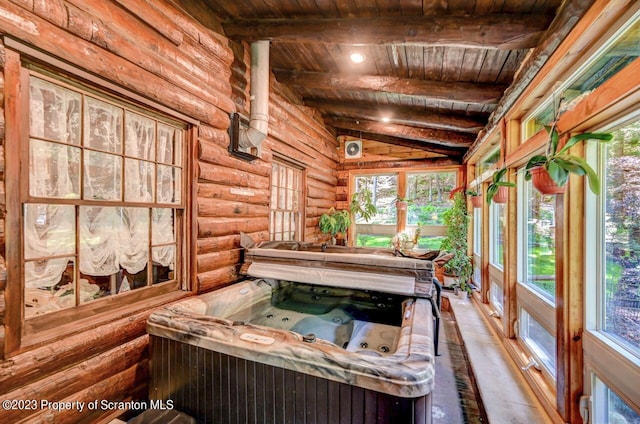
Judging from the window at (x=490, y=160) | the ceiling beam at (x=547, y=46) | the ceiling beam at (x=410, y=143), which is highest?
the ceiling beam at (x=410, y=143)

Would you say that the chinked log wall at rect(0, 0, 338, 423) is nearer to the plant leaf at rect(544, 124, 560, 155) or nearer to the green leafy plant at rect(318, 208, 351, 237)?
the green leafy plant at rect(318, 208, 351, 237)

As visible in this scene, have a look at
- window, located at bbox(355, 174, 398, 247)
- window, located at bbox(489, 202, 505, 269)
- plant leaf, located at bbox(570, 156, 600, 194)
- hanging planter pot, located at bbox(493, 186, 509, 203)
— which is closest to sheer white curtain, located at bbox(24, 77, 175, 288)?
plant leaf, located at bbox(570, 156, 600, 194)

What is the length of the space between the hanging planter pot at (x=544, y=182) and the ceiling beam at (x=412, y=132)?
3.07 m

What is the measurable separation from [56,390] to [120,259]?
0.81 meters

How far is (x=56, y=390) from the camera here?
5.00ft

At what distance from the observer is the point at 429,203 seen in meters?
5.54

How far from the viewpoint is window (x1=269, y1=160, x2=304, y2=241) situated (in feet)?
13.3

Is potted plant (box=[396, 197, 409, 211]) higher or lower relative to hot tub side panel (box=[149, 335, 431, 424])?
higher

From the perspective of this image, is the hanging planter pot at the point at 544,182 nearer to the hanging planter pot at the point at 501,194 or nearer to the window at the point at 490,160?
the hanging planter pot at the point at 501,194

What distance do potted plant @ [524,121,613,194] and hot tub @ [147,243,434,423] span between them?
1.13 meters

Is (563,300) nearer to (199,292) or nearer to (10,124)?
(199,292)

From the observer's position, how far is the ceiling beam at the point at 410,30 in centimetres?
197

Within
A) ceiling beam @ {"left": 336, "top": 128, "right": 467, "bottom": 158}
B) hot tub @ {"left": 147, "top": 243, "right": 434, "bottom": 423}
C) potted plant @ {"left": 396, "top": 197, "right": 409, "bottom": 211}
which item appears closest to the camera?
hot tub @ {"left": 147, "top": 243, "right": 434, "bottom": 423}

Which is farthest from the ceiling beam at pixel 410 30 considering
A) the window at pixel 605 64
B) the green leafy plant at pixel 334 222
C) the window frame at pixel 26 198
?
the green leafy plant at pixel 334 222
